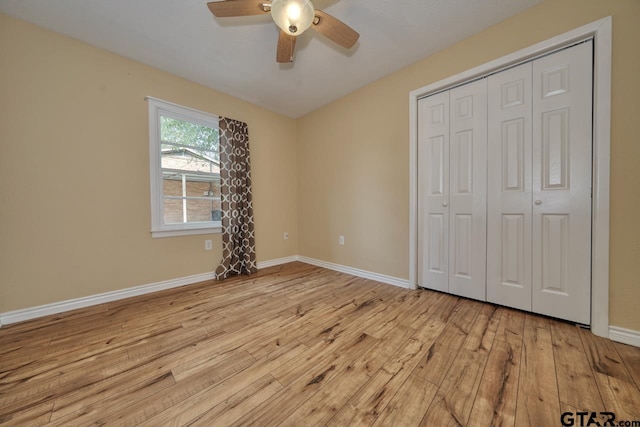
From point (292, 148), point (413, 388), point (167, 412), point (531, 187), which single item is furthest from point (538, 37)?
point (167, 412)

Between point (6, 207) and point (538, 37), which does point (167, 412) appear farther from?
point (538, 37)

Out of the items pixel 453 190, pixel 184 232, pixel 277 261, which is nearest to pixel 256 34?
pixel 184 232

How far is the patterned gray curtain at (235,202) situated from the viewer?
9.50 ft

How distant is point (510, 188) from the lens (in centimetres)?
188

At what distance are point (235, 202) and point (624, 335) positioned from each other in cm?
364

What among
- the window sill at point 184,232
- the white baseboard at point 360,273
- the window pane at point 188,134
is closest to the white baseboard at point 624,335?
the white baseboard at point 360,273

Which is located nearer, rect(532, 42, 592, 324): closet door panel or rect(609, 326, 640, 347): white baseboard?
rect(609, 326, 640, 347): white baseboard

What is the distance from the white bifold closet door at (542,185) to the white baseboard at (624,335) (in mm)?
129

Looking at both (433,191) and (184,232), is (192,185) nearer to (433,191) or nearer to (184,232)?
(184,232)

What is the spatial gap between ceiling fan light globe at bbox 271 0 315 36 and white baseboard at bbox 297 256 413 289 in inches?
98.3

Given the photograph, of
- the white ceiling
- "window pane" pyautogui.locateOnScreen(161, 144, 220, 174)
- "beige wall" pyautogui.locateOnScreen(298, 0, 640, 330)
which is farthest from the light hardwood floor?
the white ceiling

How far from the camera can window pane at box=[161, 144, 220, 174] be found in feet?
8.33

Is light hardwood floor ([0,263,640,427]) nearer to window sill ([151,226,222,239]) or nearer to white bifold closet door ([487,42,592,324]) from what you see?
white bifold closet door ([487,42,592,324])

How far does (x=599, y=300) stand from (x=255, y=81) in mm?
3690
